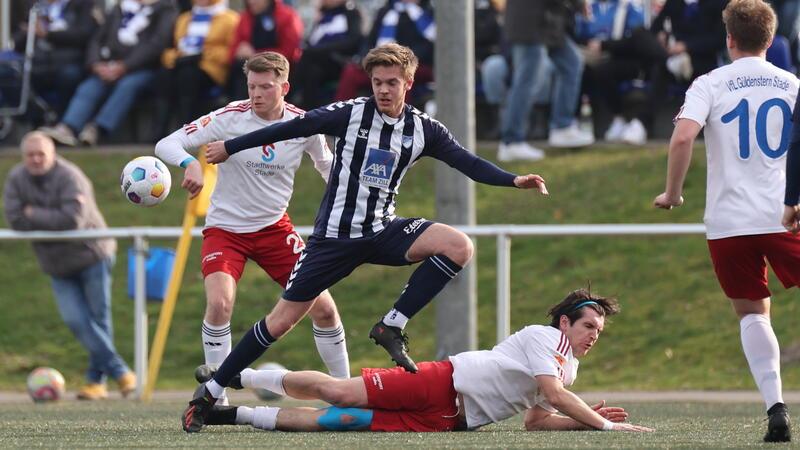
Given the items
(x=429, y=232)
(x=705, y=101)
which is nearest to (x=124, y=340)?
(x=429, y=232)

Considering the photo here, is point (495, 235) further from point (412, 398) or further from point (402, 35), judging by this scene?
point (402, 35)

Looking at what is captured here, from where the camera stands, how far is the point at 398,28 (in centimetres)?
1647

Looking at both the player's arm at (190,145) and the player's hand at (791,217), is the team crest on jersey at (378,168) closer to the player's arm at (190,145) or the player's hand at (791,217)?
the player's arm at (190,145)

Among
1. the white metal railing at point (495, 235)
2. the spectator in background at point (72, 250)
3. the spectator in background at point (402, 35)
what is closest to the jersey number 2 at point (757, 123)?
the white metal railing at point (495, 235)

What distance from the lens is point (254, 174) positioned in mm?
9383

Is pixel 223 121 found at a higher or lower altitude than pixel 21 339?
higher

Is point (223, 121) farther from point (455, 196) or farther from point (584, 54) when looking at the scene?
point (584, 54)

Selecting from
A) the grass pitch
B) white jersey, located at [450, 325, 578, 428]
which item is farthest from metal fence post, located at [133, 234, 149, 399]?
white jersey, located at [450, 325, 578, 428]

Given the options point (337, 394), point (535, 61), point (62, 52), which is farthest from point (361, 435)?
point (62, 52)

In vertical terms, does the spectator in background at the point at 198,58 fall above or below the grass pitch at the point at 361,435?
above

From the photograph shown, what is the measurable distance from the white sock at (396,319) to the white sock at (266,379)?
611 mm

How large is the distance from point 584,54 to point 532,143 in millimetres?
1043

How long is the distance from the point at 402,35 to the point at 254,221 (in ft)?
24.0

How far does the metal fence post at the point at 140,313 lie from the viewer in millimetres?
12375
